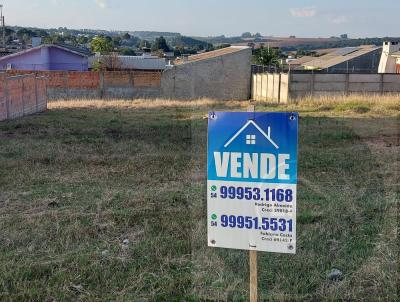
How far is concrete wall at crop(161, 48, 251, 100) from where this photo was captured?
116 feet

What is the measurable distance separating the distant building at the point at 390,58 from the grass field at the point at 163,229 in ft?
119

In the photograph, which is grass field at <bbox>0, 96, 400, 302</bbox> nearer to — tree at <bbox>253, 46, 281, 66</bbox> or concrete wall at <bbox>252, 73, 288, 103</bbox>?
concrete wall at <bbox>252, 73, 288, 103</bbox>

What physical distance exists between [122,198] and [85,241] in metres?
1.69

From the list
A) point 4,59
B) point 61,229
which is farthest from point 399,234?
point 4,59

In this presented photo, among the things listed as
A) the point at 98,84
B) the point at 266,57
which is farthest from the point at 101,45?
the point at 98,84

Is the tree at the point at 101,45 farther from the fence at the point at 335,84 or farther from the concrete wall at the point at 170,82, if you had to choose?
the fence at the point at 335,84

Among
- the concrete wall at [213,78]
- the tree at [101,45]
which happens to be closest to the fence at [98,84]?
the concrete wall at [213,78]

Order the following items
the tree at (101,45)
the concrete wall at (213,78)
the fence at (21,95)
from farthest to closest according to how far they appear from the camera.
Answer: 1. the tree at (101,45)
2. the concrete wall at (213,78)
3. the fence at (21,95)

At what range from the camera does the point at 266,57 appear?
53375 millimetres

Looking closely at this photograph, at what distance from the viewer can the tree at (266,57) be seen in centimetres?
5306

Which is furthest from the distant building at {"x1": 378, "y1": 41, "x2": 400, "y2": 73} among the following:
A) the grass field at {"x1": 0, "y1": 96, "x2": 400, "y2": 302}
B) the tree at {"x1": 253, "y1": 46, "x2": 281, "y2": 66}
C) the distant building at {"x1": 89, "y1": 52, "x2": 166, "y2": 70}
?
the grass field at {"x1": 0, "y1": 96, "x2": 400, "y2": 302}

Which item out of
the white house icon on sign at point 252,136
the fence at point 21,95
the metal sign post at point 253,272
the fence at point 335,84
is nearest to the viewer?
the white house icon on sign at point 252,136

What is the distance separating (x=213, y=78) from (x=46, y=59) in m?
19.7

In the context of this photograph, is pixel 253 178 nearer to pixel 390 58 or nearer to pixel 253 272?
pixel 253 272
